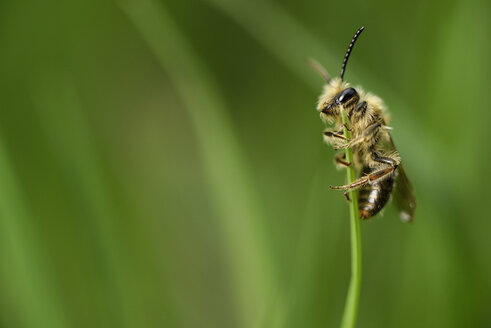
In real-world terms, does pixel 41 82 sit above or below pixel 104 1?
below

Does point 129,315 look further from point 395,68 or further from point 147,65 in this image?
point 147,65

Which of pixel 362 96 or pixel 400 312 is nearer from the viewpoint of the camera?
pixel 362 96

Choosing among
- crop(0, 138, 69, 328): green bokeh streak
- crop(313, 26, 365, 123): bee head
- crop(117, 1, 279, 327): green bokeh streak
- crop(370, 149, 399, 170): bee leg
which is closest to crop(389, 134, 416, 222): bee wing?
crop(370, 149, 399, 170): bee leg

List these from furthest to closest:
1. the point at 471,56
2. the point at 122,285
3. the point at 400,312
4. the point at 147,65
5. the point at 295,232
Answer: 1. the point at 147,65
2. the point at 295,232
3. the point at 471,56
4. the point at 400,312
5. the point at 122,285

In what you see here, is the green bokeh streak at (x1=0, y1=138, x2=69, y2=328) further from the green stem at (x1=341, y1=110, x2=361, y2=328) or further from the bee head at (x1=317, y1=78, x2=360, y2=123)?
the bee head at (x1=317, y1=78, x2=360, y2=123)

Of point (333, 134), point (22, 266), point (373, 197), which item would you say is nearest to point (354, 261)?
point (333, 134)

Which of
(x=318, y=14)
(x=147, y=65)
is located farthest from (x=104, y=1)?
(x=318, y=14)

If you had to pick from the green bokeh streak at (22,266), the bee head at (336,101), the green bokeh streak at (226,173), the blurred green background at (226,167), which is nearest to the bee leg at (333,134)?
the bee head at (336,101)

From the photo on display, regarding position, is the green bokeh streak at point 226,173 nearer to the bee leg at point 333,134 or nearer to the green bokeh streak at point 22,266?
the bee leg at point 333,134

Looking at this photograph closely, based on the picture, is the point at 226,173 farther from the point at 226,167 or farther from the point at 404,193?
the point at 404,193
